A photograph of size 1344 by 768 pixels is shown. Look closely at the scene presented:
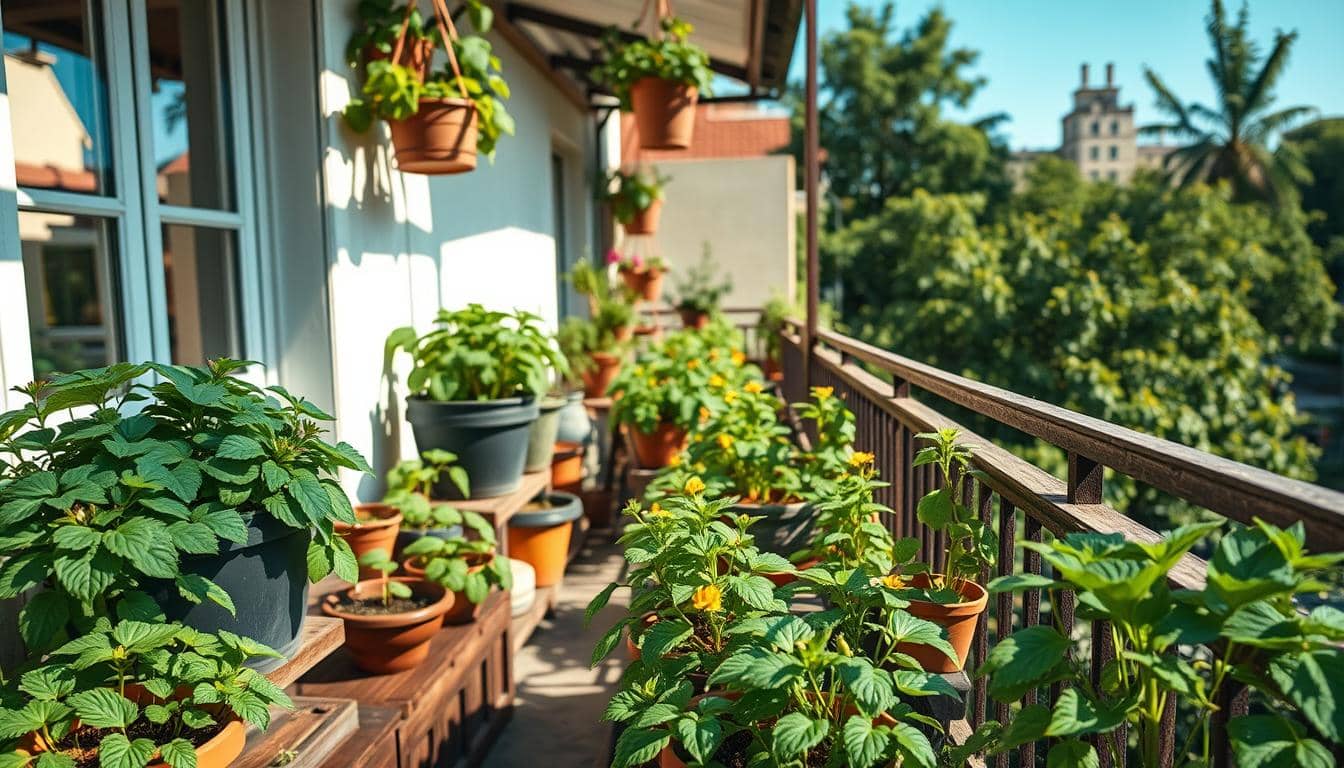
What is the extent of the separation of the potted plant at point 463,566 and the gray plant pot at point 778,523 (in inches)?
26.4

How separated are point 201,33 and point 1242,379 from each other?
32.2 ft

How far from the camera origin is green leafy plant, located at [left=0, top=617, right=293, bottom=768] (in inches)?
45.1

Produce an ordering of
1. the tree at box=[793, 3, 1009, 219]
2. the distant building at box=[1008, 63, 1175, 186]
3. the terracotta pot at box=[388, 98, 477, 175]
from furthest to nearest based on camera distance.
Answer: the distant building at box=[1008, 63, 1175, 186], the tree at box=[793, 3, 1009, 219], the terracotta pot at box=[388, 98, 477, 175]

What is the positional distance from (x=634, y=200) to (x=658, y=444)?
2.56 meters

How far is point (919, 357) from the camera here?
10.7m

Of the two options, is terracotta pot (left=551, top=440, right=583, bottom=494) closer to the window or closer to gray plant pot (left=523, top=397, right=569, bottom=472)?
gray plant pot (left=523, top=397, right=569, bottom=472)

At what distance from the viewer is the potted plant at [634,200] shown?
5750mm

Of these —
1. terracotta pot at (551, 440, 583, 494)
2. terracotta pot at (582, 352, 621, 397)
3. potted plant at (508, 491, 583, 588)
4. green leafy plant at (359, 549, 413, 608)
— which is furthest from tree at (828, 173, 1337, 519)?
green leafy plant at (359, 549, 413, 608)

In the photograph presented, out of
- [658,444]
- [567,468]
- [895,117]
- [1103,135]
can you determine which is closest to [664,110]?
[658,444]

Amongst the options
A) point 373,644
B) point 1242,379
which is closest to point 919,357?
point 1242,379

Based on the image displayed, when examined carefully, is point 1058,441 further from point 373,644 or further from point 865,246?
point 865,246

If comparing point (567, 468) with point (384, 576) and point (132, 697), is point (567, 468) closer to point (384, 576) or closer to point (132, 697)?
point (384, 576)

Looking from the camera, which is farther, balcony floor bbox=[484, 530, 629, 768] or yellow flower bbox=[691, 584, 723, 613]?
balcony floor bbox=[484, 530, 629, 768]

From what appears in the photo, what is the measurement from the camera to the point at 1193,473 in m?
0.85
